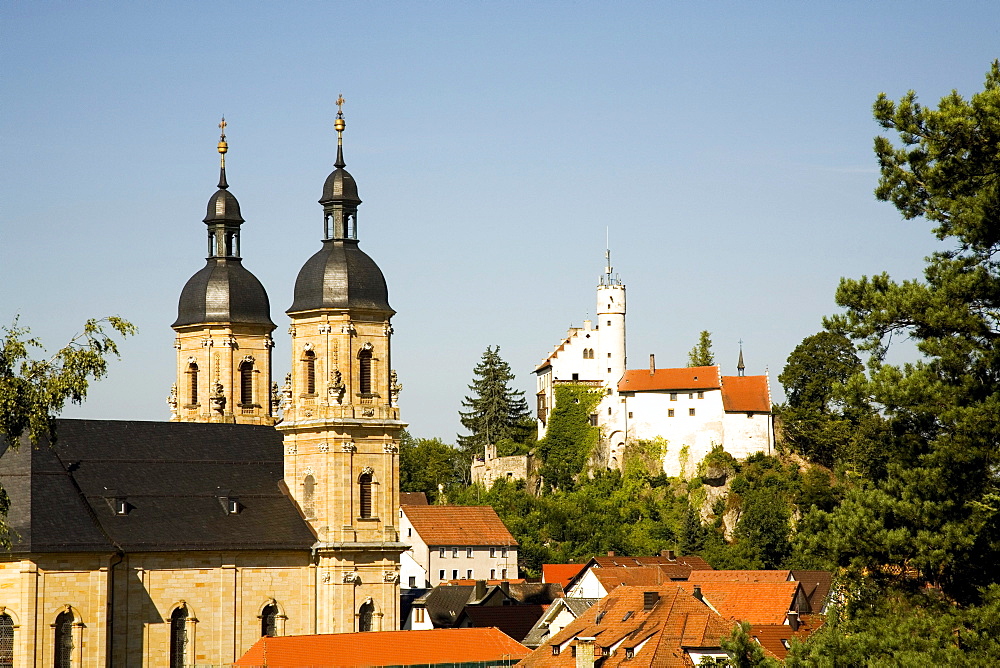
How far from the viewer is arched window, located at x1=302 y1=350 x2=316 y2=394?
172ft

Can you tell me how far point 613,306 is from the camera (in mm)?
103438

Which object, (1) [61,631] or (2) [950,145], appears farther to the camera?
(1) [61,631]

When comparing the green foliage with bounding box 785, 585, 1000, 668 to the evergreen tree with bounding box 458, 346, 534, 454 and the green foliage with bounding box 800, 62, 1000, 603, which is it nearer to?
the green foliage with bounding box 800, 62, 1000, 603

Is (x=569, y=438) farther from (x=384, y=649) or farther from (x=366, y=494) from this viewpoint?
(x=384, y=649)

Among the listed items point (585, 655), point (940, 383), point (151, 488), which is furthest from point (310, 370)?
point (940, 383)

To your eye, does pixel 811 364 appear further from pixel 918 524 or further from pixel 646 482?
pixel 918 524

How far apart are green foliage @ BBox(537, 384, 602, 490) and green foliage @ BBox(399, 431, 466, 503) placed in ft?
50.0

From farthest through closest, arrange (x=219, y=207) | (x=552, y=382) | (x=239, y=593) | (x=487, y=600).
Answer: (x=552, y=382)
(x=487, y=600)
(x=219, y=207)
(x=239, y=593)

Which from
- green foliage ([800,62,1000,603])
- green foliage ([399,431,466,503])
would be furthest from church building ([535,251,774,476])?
green foliage ([800,62,1000,603])

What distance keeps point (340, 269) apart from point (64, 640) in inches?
559

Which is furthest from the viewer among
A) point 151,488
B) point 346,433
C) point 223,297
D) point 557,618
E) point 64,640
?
point 223,297

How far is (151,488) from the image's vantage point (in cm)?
4994

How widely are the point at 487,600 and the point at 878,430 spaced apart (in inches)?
1704

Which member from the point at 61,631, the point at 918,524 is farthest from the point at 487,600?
the point at 918,524
